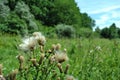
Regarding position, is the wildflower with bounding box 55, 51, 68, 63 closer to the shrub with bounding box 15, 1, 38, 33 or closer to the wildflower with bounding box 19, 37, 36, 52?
the wildflower with bounding box 19, 37, 36, 52

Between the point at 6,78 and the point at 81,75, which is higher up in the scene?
the point at 6,78

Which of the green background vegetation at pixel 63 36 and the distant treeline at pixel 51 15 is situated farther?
the distant treeline at pixel 51 15

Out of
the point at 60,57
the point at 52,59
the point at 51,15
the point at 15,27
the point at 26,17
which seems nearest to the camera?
the point at 60,57

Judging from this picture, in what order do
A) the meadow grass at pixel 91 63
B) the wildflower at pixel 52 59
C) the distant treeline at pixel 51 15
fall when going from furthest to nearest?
1. the distant treeline at pixel 51 15
2. the meadow grass at pixel 91 63
3. the wildflower at pixel 52 59

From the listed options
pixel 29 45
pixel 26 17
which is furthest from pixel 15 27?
pixel 29 45

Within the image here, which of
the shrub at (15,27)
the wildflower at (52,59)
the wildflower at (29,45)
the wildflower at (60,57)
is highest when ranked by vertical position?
the wildflower at (29,45)

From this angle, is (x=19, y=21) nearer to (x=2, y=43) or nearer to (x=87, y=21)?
(x=2, y=43)

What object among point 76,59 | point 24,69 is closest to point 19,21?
point 76,59

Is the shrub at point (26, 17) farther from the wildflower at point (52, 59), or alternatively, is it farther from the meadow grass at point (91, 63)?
the wildflower at point (52, 59)

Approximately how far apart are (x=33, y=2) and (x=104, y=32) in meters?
14.3

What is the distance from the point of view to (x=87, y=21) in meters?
73.7

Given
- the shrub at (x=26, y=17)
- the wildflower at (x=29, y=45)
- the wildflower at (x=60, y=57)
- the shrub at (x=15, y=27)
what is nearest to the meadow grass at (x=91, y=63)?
the wildflower at (x=29, y=45)

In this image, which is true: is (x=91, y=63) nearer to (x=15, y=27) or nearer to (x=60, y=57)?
(x=60, y=57)

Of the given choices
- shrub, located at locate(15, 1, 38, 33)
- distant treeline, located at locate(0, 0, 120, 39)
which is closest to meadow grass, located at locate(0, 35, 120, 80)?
shrub, located at locate(15, 1, 38, 33)
